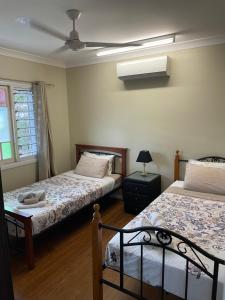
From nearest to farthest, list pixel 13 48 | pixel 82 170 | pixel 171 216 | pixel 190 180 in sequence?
1. pixel 171 216
2. pixel 190 180
3. pixel 13 48
4. pixel 82 170

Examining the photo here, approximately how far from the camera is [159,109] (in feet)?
12.0

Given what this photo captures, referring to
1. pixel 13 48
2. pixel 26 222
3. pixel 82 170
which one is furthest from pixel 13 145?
pixel 26 222

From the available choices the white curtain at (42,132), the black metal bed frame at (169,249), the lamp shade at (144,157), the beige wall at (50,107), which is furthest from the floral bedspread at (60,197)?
the black metal bed frame at (169,249)

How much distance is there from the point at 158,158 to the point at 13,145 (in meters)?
2.38

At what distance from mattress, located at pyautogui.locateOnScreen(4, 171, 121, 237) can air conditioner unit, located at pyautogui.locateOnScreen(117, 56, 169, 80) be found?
5.69 feet

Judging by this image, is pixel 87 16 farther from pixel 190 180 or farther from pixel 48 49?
pixel 190 180

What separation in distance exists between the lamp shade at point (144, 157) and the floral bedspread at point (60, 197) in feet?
2.48

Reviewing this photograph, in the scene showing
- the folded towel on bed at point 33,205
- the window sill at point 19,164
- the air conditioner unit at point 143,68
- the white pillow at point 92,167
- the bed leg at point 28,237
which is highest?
the air conditioner unit at point 143,68

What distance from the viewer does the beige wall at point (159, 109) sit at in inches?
127

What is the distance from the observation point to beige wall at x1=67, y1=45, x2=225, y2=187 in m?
3.24

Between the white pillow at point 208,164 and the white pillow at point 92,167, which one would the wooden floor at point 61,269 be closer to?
the white pillow at point 92,167

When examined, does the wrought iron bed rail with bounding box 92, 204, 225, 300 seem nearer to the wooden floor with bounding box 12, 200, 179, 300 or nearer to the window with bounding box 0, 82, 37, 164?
the wooden floor with bounding box 12, 200, 179, 300

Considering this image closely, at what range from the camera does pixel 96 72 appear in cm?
418

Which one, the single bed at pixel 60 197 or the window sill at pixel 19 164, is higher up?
the window sill at pixel 19 164
